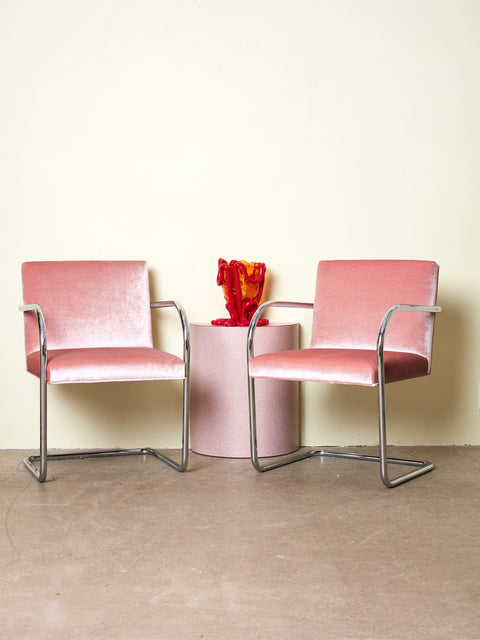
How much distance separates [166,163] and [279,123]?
1.75ft

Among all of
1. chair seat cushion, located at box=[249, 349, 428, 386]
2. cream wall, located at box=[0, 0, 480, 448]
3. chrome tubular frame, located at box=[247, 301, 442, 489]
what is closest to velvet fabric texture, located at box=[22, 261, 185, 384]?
cream wall, located at box=[0, 0, 480, 448]

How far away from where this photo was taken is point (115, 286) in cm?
318

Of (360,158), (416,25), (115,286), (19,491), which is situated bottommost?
(19,491)

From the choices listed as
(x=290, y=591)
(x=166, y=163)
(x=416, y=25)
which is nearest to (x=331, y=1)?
(x=416, y=25)

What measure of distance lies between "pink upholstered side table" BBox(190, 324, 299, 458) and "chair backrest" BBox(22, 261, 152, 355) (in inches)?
10.6

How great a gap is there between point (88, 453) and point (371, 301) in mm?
1330

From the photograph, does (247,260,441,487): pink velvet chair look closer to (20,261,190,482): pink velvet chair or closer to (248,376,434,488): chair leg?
(248,376,434,488): chair leg

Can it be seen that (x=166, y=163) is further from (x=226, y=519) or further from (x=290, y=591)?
(x=290, y=591)

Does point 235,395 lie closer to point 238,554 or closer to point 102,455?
point 102,455

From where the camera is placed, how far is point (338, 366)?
2566mm

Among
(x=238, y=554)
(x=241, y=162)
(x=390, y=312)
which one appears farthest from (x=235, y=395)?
(x=238, y=554)

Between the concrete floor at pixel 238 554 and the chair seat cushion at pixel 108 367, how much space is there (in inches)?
15.4

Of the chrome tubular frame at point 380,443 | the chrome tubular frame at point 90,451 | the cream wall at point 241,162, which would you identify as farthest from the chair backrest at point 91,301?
the chrome tubular frame at point 380,443

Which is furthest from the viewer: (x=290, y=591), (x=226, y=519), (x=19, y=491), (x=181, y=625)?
(x=19, y=491)
